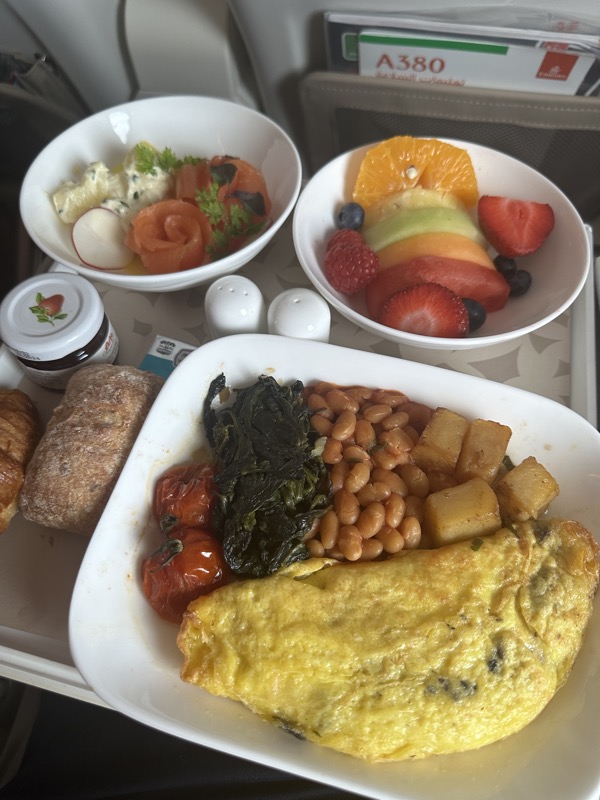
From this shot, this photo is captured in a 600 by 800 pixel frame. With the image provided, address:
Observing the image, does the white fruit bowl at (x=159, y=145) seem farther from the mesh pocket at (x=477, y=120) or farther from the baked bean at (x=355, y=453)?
the baked bean at (x=355, y=453)

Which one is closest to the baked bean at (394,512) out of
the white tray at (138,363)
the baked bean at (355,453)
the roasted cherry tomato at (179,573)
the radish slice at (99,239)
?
the baked bean at (355,453)

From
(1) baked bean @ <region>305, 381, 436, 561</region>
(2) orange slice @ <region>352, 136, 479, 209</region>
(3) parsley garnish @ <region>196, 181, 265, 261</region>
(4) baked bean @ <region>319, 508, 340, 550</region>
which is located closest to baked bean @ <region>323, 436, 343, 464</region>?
(1) baked bean @ <region>305, 381, 436, 561</region>

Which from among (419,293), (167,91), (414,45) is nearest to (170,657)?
(419,293)

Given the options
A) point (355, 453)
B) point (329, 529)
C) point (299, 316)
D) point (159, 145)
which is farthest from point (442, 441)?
point (159, 145)

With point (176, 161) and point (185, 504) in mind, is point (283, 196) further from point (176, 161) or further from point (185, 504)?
point (185, 504)

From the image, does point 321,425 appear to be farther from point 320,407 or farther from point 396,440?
point 396,440

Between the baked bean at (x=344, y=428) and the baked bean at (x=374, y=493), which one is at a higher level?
the baked bean at (x=344, y=428)
